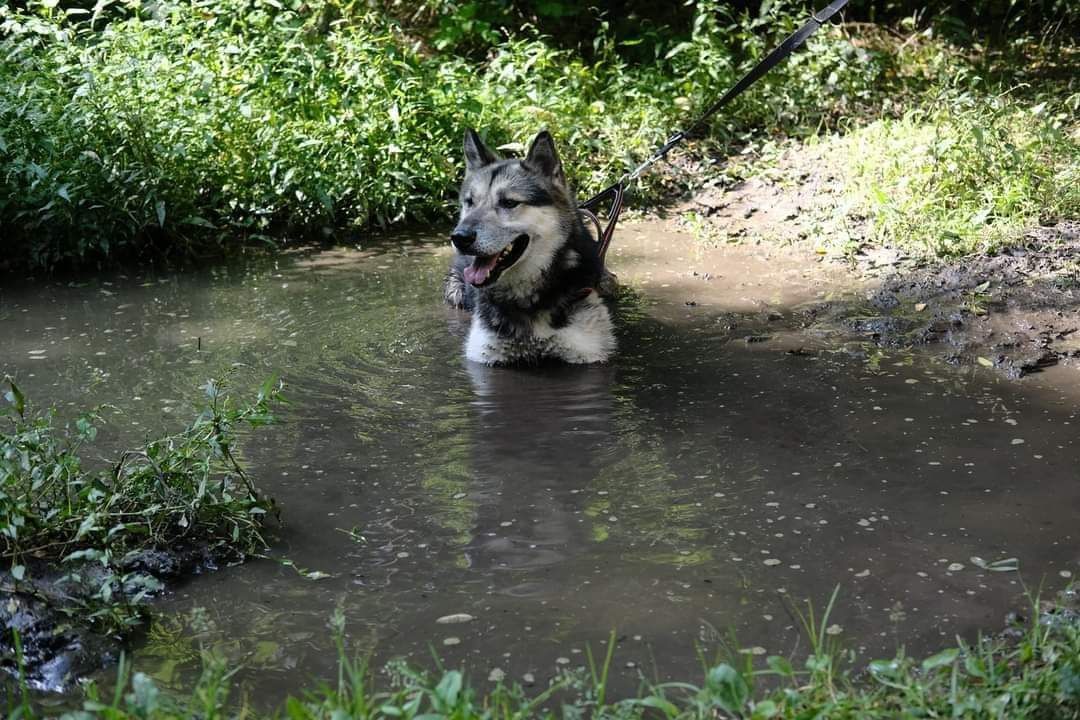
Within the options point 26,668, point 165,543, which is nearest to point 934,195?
point 165,543

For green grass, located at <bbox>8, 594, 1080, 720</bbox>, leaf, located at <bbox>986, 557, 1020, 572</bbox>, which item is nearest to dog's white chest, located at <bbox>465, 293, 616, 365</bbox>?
leaf, located at <bbox>986, 557, 1020, 572</bbox>

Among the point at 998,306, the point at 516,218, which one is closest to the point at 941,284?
the point at 998,306

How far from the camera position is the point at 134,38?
9.76m

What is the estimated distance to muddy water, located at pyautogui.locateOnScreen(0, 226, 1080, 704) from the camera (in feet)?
11.3

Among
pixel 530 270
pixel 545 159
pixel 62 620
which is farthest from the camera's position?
pixel 545 159

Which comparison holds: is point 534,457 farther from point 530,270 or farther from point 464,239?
point 530,270

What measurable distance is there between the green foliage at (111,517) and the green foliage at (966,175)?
566 cm

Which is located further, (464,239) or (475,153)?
(475,153)

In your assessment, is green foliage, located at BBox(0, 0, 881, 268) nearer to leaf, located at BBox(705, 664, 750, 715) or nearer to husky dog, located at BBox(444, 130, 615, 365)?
husky dog, located at BBox(444, 130, 615, 365)

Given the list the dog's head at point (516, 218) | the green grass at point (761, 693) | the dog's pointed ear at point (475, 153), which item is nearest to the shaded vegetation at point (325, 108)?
the dog's pointed ear at point (475, 153)

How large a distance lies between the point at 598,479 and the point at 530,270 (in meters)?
2.10

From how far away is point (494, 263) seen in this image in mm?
6371

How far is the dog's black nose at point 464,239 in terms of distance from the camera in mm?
6141

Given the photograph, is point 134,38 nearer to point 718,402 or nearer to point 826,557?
point 718,402
